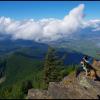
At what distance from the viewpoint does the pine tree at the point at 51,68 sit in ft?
285

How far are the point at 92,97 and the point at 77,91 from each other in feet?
6.65

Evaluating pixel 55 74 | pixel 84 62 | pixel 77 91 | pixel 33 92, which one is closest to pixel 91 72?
pixel 84 62

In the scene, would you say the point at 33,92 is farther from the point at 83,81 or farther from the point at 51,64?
the point at 51,64

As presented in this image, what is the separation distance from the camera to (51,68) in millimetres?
89062

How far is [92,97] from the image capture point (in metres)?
32.0

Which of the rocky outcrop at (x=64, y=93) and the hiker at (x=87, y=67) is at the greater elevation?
the hiker at (x=87, y=67)

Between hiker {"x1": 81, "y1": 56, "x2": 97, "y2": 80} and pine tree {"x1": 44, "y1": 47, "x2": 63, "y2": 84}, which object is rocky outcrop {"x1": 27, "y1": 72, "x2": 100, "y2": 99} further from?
pine tree {"x1": 44, "y1": 47, "x2": 63, "y2": 84}

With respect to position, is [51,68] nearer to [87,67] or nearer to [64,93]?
[87,67]

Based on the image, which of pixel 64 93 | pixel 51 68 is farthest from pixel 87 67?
pixel 51 68

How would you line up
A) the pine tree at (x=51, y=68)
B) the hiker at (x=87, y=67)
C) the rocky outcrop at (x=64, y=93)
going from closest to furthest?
the rocky outcrop at (x=64, y=93)
the hiker at (x=87, y=67)
the pine tree at (x=51, y=68)

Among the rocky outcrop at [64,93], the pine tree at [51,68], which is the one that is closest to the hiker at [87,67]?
the rocky outcrop at [64,93]

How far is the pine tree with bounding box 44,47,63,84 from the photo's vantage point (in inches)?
3421

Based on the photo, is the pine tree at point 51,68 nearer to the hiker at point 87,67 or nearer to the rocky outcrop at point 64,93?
the hiker at point 87,67

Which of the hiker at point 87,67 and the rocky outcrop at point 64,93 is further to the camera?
the hiker at point 87,67
